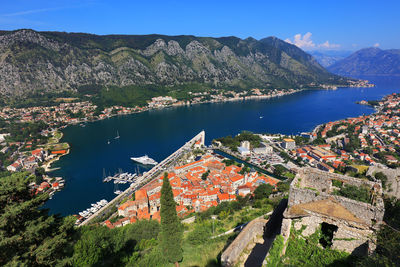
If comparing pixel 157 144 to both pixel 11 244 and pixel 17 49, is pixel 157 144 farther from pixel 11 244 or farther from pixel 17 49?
pixel 17 49

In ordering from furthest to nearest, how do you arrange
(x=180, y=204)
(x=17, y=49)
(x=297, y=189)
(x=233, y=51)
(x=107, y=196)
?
(x=233, y=51)
(x=17, y=49)
(x=107, y=196)
(x=180, y=204)
(x=297, y=189)

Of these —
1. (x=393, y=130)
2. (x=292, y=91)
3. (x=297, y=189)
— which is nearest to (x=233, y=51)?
(x=292, y=91)

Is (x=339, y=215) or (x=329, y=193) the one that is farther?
(x=329, y=193)

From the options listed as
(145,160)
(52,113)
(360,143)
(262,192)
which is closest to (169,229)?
(262,192)

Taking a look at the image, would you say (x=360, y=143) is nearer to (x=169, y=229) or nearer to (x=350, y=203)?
(x=350, y=203)

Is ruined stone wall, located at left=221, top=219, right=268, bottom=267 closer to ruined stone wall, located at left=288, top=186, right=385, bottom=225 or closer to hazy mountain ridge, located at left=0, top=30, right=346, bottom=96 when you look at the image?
ruined stone wall, located at left=288, top=186, right=385, bottom=225

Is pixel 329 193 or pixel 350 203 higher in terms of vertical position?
pixel 350 203
